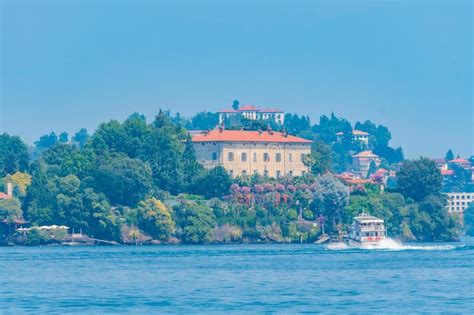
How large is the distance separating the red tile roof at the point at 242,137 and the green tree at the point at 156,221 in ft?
111

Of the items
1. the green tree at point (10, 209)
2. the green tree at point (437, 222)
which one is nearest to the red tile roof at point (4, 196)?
the green tree at point (10, 209)

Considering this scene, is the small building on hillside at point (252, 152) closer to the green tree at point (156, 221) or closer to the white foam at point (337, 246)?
the green tree at point (156, 221)

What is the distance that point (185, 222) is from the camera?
477ft

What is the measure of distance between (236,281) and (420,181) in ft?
265

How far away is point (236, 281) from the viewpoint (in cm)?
8531

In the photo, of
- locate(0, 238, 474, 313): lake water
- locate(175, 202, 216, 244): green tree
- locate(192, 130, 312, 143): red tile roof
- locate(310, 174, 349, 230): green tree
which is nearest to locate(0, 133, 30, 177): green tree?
locate(192, 130, 312, 143): red tile roof

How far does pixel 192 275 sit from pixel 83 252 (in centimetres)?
3391

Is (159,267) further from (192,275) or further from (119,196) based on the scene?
(119,196)

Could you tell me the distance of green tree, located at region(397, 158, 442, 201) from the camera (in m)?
164

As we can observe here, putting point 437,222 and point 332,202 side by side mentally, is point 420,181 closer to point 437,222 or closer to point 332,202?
point 437,222

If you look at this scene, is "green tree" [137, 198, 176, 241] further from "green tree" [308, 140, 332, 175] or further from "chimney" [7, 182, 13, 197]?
"green tree" [308, 140, 332, 175]

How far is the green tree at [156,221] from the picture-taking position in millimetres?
143125

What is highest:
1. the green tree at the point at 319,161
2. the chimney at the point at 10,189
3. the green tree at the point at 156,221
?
the green tree at the point at 319,161

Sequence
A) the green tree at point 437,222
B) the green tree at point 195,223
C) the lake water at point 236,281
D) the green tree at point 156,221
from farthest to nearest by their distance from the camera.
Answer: the green tree at point 437,222
the green tree at point 195,223
the green tree at point 156,221
the lake water at point 236,281
